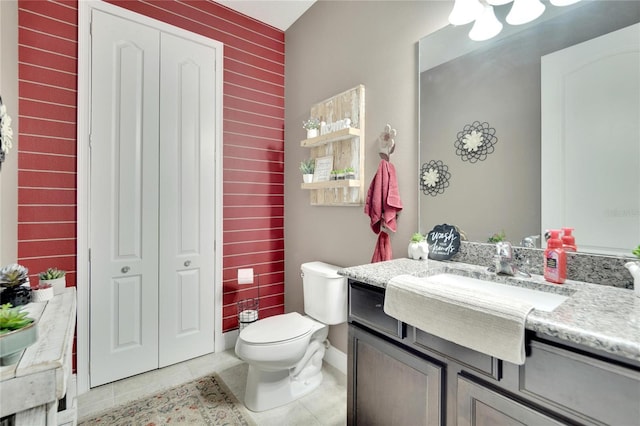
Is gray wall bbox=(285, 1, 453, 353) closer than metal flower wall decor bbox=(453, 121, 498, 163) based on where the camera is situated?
No

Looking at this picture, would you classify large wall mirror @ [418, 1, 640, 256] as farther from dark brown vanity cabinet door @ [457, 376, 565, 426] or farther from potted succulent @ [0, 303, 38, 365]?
potted succulent @ [0, 303, 38, 365]

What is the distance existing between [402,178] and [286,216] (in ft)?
4.44

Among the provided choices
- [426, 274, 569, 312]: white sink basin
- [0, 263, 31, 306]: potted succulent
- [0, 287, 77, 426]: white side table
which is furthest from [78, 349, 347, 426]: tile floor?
[0, 287, 77, 426]: white side table

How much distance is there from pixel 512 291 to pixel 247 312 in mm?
1988

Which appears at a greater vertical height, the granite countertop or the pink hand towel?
the pink hand towel

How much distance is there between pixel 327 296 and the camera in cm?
197

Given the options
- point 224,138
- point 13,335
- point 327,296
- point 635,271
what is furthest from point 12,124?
point 635,271

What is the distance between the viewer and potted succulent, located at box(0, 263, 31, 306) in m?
1.23

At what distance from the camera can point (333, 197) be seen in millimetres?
2250

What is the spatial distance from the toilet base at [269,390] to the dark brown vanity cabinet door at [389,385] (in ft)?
2.00

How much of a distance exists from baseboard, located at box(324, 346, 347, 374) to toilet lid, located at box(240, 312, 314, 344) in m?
0.44

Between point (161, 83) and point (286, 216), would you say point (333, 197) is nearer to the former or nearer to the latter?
point (286, 216)

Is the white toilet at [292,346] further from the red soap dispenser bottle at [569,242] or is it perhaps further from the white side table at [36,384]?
the red soap dispenser bottle at [569,242]

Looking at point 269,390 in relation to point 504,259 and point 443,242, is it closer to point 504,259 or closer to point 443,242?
point 443,242
